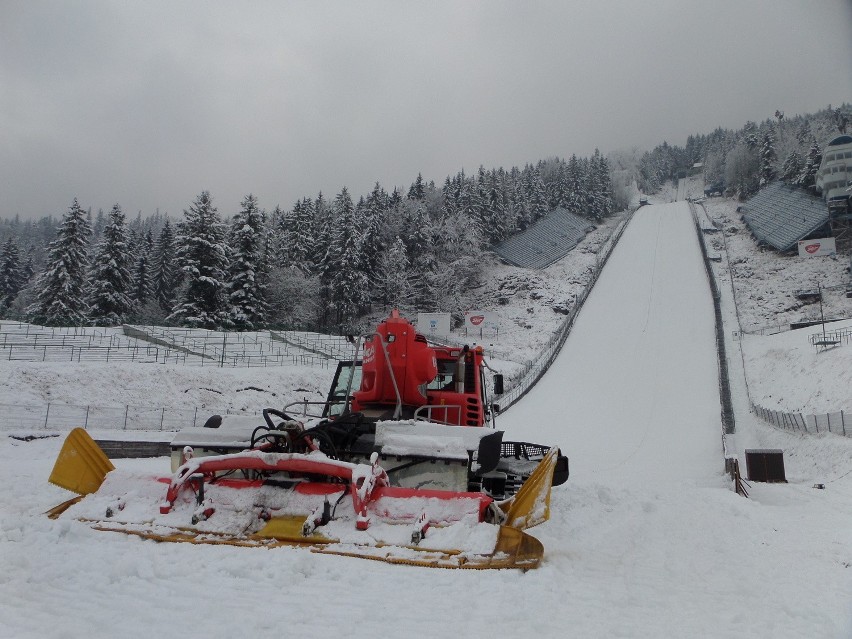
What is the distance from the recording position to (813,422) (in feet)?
61.4

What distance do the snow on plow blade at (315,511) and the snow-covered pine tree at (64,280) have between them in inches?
1547

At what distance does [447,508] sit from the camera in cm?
480

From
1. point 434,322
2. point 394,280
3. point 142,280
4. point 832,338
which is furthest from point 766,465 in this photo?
point 142,280

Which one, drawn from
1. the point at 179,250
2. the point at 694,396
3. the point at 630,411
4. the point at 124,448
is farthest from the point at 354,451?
the point at 179,250

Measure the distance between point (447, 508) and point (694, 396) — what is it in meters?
27.1

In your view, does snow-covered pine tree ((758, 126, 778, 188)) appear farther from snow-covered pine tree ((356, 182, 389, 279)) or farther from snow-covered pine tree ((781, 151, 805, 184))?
snow-covered pine tree ((356, 182, 389, 279))

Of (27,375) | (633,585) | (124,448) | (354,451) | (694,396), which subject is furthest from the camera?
(694,396)

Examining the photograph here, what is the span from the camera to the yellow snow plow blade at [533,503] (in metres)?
4.59

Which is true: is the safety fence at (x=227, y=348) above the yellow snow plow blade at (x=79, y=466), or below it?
above

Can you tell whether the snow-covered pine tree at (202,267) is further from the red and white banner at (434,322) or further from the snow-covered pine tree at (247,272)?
the red and white banner at (434,322)

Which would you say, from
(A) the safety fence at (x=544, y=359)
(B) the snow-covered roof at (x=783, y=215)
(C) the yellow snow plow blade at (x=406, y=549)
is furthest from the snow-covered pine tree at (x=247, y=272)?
(B) the snow-covered roof at (x=783, y=215)

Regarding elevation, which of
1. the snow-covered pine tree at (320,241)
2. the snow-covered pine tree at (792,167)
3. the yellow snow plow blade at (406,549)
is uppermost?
the snow-covered pine tree at (792,167)

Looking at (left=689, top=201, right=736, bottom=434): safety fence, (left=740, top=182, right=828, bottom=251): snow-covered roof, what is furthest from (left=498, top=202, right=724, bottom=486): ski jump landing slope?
(left=740, top=182, right=828, bottom=251): snow-covered roof

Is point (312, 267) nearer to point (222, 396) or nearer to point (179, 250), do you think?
point (179, 250)
